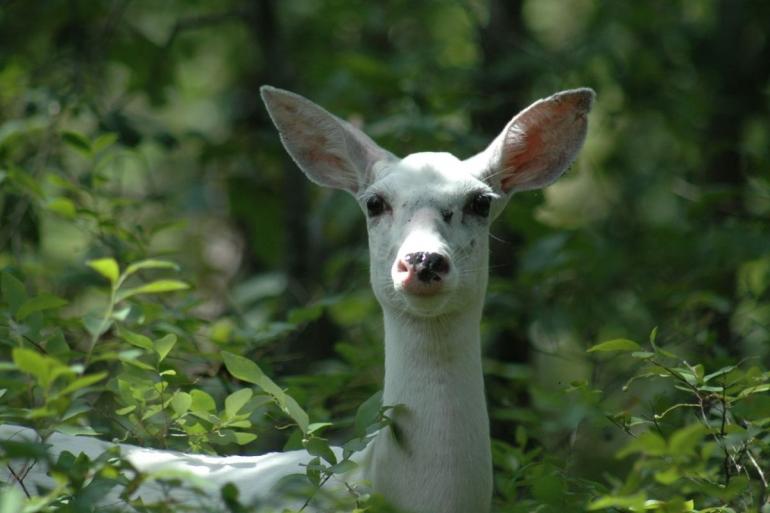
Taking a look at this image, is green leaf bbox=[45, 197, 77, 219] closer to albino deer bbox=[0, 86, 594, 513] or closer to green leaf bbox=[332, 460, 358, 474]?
albino deer bbox=[0, 86, 594, 513]

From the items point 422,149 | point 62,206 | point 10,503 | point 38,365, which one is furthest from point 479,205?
point 10,503

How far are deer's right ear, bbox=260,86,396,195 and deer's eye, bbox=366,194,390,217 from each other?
35 cm

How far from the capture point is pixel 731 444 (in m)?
4.41

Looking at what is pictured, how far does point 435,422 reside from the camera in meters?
4.31

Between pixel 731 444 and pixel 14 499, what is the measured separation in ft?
8.53

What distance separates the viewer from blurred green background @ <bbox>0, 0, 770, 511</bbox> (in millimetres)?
6070

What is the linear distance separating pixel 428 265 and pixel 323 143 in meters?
1.24

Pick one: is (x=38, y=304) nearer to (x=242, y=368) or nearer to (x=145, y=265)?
(x=145, y=265)

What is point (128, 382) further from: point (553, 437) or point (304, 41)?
point (304, 41)

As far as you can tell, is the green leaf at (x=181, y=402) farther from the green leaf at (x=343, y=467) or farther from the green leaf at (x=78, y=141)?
the green leaf at (x=78, y=141)

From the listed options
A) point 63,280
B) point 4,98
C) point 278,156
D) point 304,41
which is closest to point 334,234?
point 278,156

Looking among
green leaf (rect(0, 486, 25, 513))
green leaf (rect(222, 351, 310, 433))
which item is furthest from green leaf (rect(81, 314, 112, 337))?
green leaf (rect(0, 486, 25, 513))

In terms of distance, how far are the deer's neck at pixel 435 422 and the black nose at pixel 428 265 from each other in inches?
12.1

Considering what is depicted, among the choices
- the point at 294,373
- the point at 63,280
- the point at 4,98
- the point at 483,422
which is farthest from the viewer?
the point at 4,98
